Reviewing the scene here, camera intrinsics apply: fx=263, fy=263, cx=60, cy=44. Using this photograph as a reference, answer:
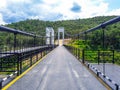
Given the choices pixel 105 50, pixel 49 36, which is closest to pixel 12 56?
pixel 105 50

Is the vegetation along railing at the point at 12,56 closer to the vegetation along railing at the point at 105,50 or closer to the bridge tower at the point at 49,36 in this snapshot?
the vegetation along railing at the point at 105,50

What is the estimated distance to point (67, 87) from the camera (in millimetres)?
9445

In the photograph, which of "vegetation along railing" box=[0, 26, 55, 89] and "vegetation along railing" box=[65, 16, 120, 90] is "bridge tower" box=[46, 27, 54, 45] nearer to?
A: "vegetation along railing" box=[65, 16, 120, 90]

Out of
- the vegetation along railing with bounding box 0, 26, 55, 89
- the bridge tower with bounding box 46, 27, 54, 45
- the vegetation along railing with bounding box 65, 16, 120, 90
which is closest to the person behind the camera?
the vegetation along railing with bounding box 65, 16, 120, 90

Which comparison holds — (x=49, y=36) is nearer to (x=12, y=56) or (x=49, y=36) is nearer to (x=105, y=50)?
(x=105, y=50)

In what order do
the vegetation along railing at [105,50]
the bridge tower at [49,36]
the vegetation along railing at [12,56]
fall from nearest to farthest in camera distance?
the vegetation along railing at [105,50], the vegetation along railing at [12,56], the bridge tower at [49,36]

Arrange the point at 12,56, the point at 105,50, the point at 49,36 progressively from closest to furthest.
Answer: the point at 12,56 < the point at 105,50 < the point at 49,36

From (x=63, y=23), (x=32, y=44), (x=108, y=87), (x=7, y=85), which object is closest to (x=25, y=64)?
(x=7, y=85)

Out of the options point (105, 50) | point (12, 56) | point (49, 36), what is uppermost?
point (49, 36)

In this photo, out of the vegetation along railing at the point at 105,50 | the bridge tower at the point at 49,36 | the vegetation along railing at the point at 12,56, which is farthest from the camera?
the bridge tower at the point at 49,36

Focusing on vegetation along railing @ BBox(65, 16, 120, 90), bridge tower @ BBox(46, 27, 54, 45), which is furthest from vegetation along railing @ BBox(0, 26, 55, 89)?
bridge tower @ BBox(46, 27, 54, 45)

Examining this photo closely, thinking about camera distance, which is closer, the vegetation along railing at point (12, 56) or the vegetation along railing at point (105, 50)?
the vegetation along railing at point (105, 50)

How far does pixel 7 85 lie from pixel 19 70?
3.07 metres

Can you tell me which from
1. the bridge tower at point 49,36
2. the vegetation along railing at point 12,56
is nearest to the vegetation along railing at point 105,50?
the vegetation along railing at point 12,56
